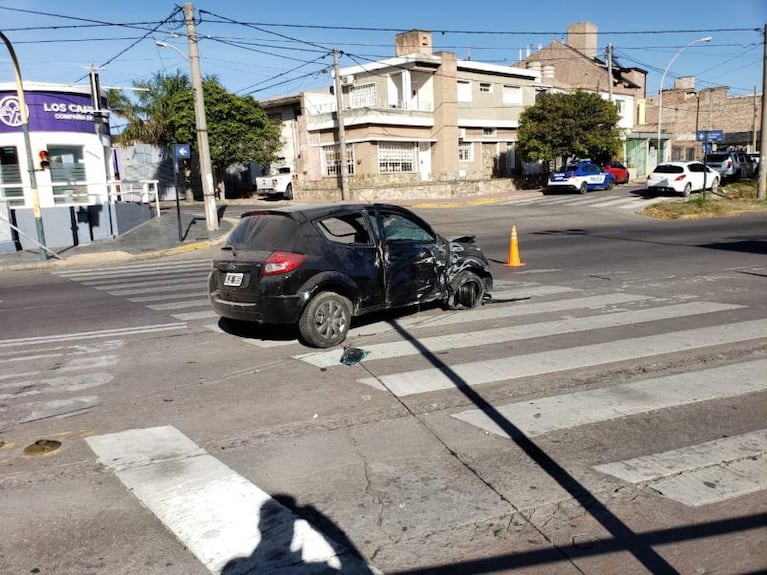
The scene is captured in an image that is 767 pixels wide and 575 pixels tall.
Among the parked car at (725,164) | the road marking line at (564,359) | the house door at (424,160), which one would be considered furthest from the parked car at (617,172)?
the road marking line at (564,359)

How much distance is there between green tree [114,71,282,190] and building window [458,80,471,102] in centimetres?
1216

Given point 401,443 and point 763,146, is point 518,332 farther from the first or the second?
point 763,146

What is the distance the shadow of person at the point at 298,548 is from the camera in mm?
3189

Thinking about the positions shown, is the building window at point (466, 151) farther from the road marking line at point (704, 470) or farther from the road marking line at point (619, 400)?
the road marking line at point (704, 470)

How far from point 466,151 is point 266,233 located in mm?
36517

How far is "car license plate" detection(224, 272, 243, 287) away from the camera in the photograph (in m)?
7.41

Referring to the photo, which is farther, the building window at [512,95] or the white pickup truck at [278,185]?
the building window at [512,95]

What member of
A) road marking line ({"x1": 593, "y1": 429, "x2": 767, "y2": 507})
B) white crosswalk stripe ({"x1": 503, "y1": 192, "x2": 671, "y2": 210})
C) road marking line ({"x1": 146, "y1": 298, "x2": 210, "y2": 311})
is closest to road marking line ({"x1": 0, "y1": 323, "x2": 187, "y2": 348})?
road marking line ({"x1": 146, "y1": 298, "x2": 210, "y2": 311})

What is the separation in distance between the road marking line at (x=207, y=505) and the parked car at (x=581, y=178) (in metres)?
34.6

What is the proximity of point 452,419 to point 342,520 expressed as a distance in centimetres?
170

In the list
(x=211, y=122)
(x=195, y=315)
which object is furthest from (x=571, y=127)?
(x=195, y=315)

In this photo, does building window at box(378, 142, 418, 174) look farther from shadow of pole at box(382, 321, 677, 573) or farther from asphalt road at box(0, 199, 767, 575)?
shadow of pole at box(382, 321, 677, 573)

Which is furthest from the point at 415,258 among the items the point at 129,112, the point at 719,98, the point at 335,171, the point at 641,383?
the point at 719,98

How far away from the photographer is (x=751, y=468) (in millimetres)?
4133
